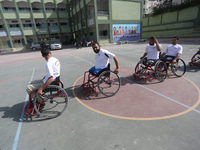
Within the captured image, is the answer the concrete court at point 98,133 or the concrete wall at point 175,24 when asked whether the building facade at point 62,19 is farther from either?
the concrete court at point 98,133

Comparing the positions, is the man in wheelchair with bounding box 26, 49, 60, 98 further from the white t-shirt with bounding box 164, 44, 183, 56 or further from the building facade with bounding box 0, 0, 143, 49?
the building facade with bounding box 0, 0, 143, 49

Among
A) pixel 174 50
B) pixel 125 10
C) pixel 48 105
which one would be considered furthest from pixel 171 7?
pixel 48 105

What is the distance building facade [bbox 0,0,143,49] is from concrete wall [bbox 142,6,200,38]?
3.56 metres

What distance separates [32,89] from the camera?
2.98m

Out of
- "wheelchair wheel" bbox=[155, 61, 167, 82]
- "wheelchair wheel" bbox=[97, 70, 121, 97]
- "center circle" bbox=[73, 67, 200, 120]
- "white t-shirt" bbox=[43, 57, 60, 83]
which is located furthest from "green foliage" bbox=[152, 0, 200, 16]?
"white t-shirt" bbox=[43, 57, 60, 83]

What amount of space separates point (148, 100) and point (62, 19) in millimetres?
37989

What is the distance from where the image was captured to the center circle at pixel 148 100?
288cm

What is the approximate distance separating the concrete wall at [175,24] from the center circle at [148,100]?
22488 millimetres

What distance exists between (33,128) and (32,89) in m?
0.93

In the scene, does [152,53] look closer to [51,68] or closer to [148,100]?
[148,100]

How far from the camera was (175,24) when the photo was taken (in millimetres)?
23547

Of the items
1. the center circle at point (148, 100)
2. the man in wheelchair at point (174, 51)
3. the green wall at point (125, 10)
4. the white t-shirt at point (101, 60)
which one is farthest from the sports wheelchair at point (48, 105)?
the green wall at point (125, 10)

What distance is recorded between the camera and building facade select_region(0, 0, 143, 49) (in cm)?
2473

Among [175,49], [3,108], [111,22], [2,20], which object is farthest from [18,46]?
[175,49]
